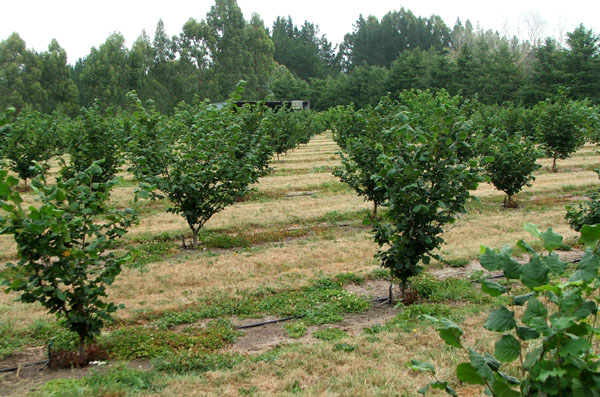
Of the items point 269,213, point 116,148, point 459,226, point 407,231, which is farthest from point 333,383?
point 116,148

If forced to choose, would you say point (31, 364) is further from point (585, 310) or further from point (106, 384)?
point (585, 310)

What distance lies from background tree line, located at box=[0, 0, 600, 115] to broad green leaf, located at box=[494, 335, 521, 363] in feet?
121

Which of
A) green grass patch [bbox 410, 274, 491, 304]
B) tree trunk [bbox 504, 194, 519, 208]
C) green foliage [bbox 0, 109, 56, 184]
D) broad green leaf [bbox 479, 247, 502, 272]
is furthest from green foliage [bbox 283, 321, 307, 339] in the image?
green foliage [bbox 0, 109, 56, 184]

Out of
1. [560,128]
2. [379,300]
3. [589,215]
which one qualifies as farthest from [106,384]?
[560,128]

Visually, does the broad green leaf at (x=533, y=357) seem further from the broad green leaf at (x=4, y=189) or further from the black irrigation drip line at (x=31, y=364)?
the black irrigation drip line at (x=31, y=364)

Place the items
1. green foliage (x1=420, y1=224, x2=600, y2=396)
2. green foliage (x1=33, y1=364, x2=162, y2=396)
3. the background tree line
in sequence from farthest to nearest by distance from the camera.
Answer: the background tree line < green foliage (x1=33, y1=364, x2=162, y2=396) < green foliage (x1=420, y1=224, x2=600, y2=396)

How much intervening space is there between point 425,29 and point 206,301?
277ft

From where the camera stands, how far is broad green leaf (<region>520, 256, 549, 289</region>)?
1895 mm

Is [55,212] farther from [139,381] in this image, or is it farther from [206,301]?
[206,301]

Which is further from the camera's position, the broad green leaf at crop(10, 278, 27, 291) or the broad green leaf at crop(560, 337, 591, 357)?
the broad green leaf at crop(10, 278, 27, 291)

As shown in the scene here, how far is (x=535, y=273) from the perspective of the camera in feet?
6.27

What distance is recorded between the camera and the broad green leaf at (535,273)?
189 centimetres

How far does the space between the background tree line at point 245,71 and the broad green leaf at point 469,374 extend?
36899mm

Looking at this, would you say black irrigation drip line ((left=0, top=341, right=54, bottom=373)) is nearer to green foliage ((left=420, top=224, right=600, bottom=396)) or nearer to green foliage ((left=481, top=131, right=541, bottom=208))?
green foliage ((left=420, top=224, right=600, bottom=396))
